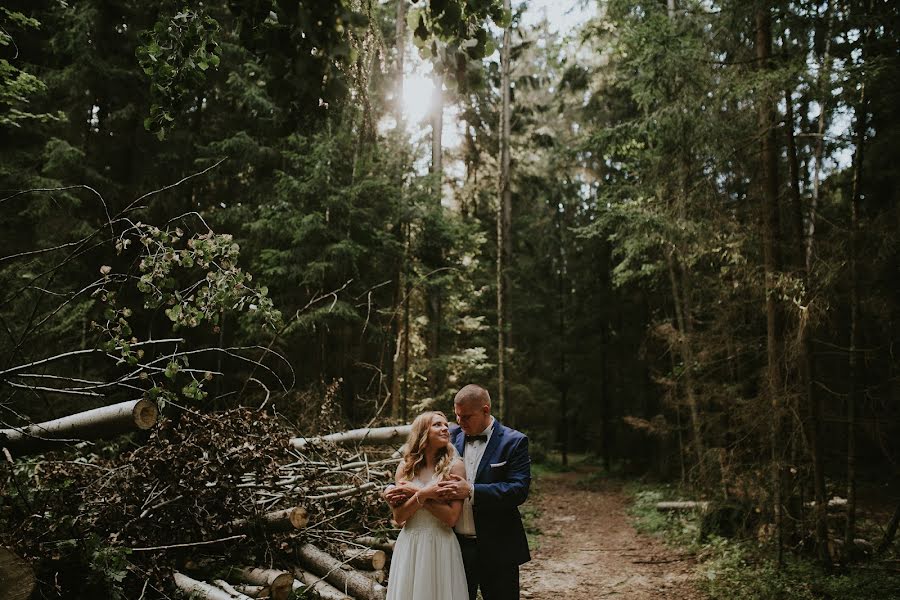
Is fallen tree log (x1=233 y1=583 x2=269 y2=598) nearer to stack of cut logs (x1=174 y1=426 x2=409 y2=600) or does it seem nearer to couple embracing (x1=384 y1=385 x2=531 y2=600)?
stack of cut logs (x1=174 y1=426 x2=409 y2=600)

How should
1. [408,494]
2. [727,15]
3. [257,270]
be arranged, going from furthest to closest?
[257,270] → [727,15] → [408,494]

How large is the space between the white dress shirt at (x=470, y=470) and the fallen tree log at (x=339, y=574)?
1.88 m

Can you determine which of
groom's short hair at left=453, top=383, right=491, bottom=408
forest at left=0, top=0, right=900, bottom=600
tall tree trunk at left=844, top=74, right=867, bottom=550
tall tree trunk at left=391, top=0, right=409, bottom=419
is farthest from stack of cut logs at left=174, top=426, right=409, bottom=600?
tall tree trunk at left=844, top=74, right=867, bottom=550

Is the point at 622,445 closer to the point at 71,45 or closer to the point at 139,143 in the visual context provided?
the point at 139,143

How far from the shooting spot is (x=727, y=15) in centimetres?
740

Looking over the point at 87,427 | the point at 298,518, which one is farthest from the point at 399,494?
the point at 87,427

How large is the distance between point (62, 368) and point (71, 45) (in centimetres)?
694

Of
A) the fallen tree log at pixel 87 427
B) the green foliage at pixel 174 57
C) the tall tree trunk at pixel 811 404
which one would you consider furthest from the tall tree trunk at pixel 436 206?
the green foliage at pixel 174 57

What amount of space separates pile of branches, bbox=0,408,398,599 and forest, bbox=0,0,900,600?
1.6 inches

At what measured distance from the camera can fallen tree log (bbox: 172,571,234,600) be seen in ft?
15.8

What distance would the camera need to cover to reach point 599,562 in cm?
843

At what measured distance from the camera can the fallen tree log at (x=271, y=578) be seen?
507 centimetres

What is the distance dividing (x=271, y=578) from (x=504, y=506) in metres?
2.93

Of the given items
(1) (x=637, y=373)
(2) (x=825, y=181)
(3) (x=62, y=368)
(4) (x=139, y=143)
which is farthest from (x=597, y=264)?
(3) (x=62, y=368)
